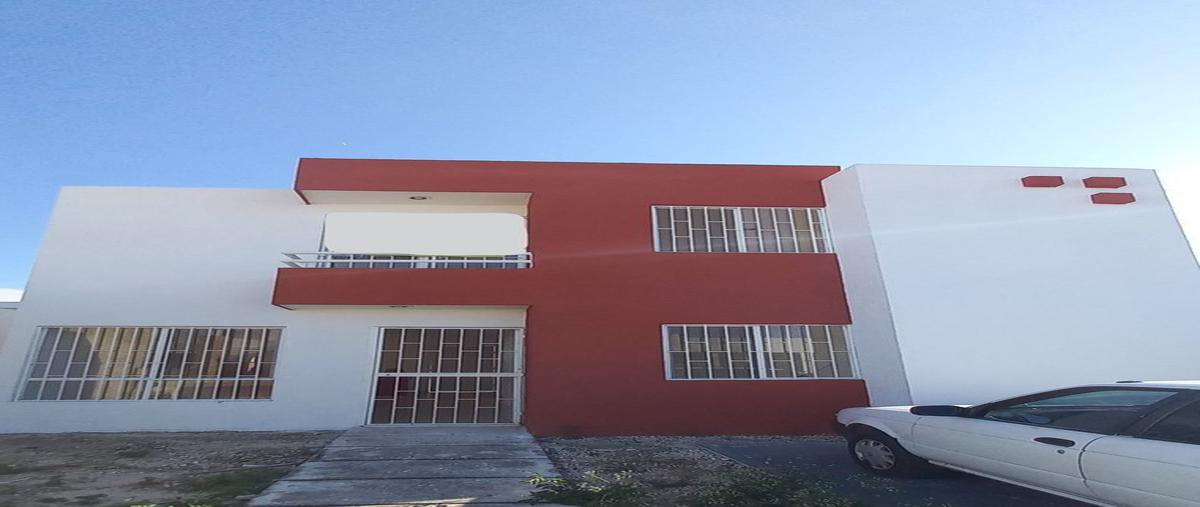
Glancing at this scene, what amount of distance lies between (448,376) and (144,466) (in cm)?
416

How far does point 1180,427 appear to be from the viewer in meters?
3.33

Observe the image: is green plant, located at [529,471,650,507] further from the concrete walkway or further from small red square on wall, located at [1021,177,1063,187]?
small red square on wall, located at [1021,177,1063,187]

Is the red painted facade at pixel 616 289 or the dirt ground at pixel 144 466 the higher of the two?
the red painted facade at pixel 616 289

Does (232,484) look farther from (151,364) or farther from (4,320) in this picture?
(4,320)

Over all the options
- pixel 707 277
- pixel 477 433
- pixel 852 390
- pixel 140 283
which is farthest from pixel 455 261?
pixel 852 390

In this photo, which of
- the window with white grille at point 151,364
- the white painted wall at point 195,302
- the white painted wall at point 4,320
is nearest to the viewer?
the white painted wall at point 195,302

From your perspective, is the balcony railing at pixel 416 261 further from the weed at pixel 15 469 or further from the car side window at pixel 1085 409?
the car side window at pixel 1085 409

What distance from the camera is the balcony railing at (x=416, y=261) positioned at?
29.4 ft

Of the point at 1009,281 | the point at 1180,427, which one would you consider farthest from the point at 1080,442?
the point at 1009,281

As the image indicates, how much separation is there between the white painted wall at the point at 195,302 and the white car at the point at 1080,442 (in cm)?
655

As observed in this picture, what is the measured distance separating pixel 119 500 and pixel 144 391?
5.30 metres

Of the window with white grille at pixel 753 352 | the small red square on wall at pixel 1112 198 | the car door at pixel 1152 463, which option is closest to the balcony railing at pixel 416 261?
the window with white grille at pixel 753 352

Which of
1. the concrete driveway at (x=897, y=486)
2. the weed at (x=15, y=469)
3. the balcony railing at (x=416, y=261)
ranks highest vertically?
the balcony railing at (x=416, y=261)

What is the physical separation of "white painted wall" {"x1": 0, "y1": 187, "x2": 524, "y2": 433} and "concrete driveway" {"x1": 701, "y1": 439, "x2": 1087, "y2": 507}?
5.12 m
